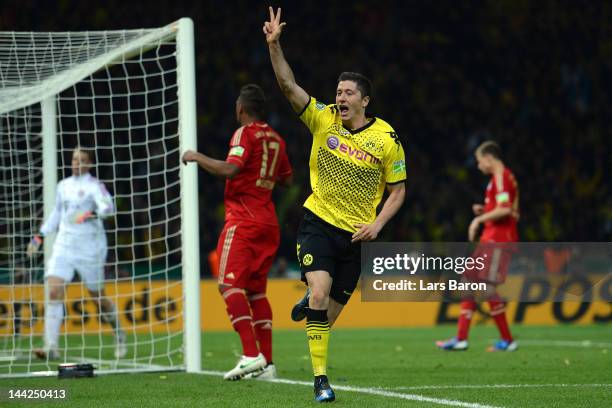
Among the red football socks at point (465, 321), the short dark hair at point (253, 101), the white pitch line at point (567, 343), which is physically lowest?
the white pitch line at point (567, 343)

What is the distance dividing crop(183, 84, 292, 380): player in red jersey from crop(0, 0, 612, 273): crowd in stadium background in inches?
414

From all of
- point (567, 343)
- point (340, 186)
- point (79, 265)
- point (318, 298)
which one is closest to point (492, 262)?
point (567, 343)

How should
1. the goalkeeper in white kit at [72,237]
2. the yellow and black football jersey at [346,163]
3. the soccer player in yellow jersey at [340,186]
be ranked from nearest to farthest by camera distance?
1. the soccer player in yellow jersey at [340,186]
2. the yellow and black football jersey at [346,163]
3. the goalkeeper in white kit at [72,237]

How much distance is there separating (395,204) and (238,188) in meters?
1.90

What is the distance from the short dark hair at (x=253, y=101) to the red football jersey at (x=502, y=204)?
3594mm

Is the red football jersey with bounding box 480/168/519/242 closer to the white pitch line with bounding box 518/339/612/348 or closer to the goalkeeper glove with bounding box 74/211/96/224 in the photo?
the white pitch line with bounding box 518/339/612/348

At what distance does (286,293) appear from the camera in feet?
52.4

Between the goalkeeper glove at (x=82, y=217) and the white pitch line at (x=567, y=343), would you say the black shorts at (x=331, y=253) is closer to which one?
the goalkeeper glove at (x=82, y=217)

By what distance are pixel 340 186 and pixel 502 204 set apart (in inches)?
187

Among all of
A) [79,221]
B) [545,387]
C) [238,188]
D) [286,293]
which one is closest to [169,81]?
[286,293]

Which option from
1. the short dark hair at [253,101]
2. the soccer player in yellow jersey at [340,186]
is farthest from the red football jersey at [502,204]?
the soccer player in yellow jersey at [340,186]

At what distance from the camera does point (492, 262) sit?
10922 millimetres

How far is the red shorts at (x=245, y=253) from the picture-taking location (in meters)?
7.88

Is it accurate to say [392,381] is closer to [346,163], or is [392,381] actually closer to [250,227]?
[250,227]
